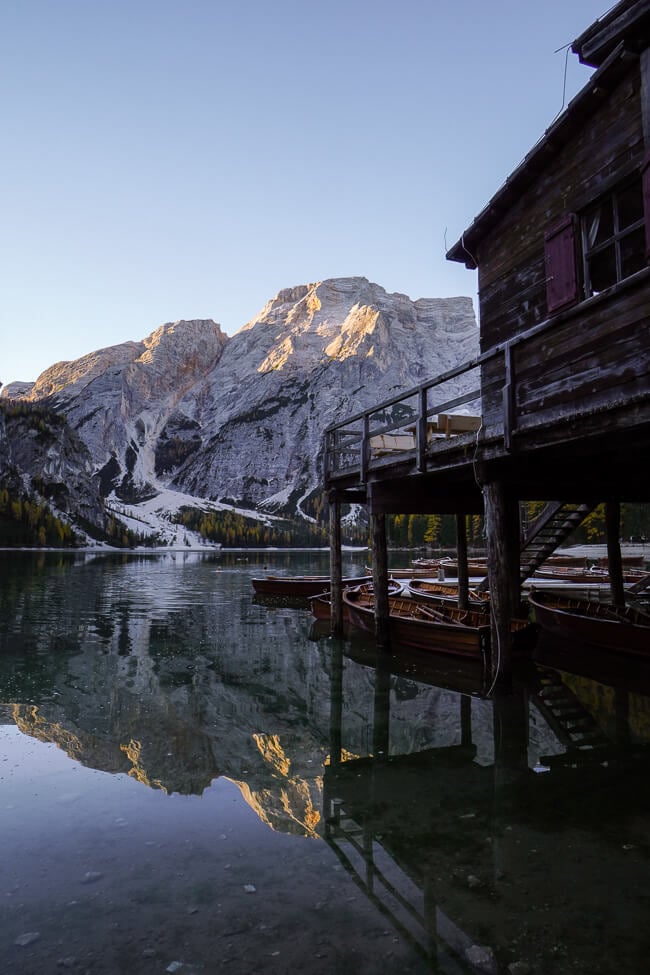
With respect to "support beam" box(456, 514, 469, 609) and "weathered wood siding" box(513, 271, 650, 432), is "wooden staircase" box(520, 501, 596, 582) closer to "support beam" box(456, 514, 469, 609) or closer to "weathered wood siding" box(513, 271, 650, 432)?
"support beam" box(456, 514, 469, 609)

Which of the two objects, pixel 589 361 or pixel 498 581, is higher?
pixel 589 361

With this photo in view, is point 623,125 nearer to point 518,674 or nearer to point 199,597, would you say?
point 518,674

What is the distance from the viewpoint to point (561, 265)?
37.4 feet

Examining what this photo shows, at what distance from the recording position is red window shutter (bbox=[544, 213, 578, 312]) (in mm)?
11055

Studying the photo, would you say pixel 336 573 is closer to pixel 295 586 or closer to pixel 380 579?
pixel 380 579

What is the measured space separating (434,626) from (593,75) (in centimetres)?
1243

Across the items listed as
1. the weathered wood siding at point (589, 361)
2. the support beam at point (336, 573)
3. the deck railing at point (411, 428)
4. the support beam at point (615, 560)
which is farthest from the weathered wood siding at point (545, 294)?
the support beam at point (615, 560)

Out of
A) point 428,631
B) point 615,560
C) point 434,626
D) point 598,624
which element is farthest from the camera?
point 615,560

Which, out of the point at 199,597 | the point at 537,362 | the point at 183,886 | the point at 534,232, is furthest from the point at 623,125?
the point at 199,597

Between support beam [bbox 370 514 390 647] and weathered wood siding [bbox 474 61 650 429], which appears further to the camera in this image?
support beam [bbox 370 514 390 647]

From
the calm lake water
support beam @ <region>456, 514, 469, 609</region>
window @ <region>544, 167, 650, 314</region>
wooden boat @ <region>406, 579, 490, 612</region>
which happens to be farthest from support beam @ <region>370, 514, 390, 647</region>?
window @ <region>544, 167, 650, 314</region>

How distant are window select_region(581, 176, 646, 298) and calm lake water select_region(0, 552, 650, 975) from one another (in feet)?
27.2

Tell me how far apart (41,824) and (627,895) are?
6.02 m

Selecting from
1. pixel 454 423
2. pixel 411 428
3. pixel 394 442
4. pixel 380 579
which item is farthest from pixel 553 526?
pixel 411 428
